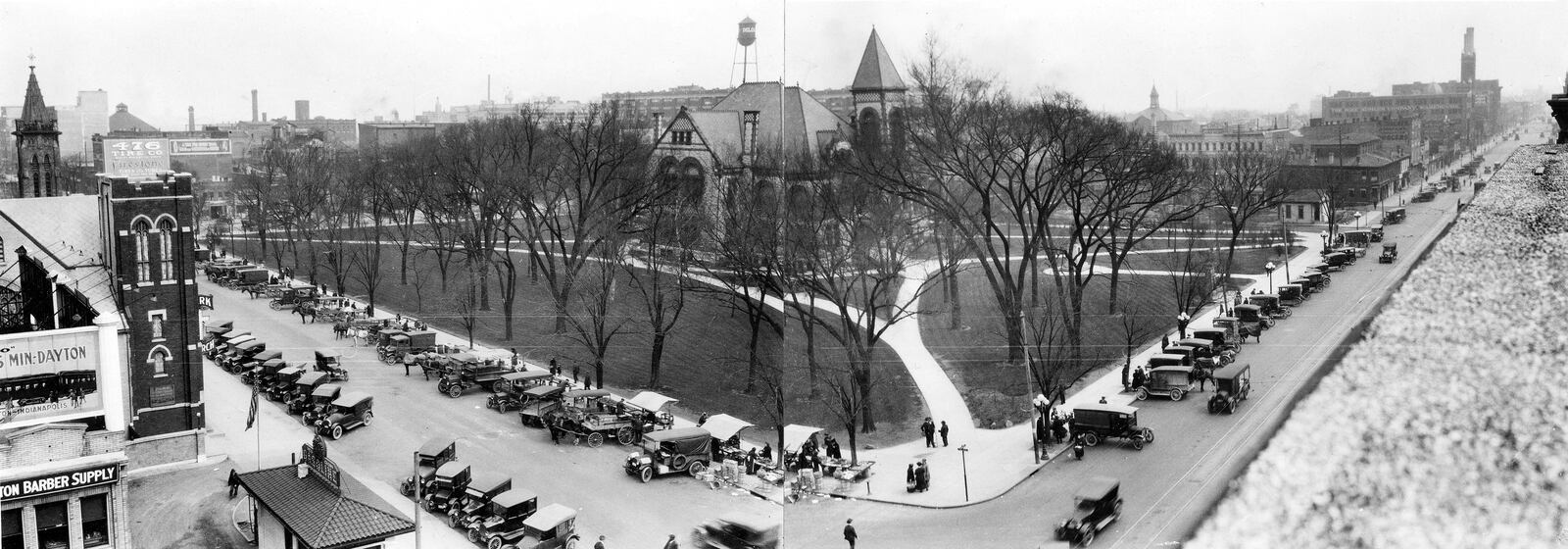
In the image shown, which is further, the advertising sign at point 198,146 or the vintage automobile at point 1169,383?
the advertising sign at point 198,146

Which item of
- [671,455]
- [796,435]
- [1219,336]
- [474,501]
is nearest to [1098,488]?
[1219,336]

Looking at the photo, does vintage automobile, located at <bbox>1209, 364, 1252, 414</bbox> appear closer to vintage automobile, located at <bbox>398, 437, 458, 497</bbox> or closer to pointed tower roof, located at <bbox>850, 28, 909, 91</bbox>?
pointed tower roof, located at <bbox>850, 28, 909, 91</bbox>

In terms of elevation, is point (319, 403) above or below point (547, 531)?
above

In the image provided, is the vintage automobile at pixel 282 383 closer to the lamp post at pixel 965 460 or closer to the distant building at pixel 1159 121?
the lamp post at pixel 965 460

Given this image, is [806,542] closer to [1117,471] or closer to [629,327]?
[1117,471]

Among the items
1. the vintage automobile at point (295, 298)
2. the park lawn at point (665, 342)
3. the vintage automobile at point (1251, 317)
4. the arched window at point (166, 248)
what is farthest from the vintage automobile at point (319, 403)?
the vintage automobile at point (1251, 317)

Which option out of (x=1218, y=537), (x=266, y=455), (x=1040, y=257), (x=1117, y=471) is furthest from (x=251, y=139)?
(x=1218, y=537)

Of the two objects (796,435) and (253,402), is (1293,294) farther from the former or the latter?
(253,402)
